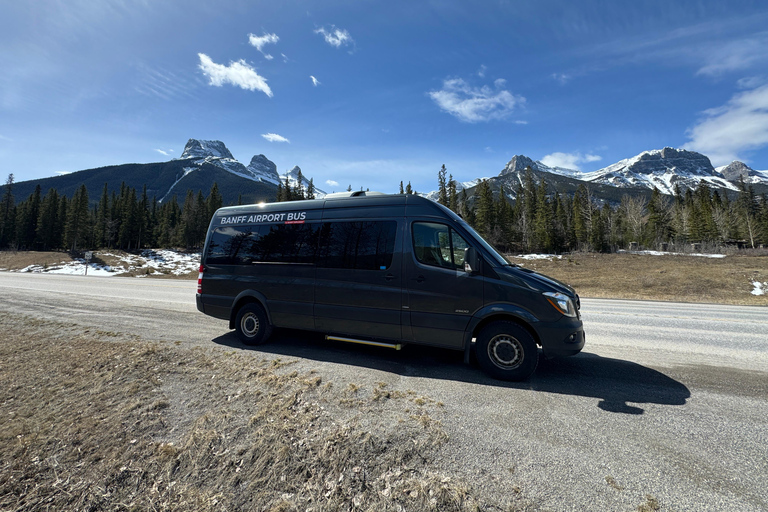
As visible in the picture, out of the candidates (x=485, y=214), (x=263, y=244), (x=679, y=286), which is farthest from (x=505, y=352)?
(x=485, y=214)

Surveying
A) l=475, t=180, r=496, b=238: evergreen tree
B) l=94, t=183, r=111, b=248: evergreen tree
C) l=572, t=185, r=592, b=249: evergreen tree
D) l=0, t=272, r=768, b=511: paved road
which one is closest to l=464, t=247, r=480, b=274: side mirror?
l=0, t=272, r=768, b=511: paved road

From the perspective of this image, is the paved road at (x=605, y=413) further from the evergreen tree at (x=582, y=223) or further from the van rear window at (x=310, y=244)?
the evergreen tree at (x=582, y=223)

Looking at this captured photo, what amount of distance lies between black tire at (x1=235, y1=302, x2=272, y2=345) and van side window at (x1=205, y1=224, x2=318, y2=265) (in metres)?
1.04

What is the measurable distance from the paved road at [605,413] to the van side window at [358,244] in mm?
1755

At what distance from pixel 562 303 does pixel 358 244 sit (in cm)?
347

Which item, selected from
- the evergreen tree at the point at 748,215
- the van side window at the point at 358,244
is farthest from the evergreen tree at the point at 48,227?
the evergreen tree at the point at 748,215


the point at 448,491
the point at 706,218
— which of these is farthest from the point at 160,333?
the point at 706,218

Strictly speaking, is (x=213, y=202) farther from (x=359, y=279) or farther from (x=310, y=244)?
(x=359, y=279)

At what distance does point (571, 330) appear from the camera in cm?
448

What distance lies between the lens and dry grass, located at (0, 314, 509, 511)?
2518mm

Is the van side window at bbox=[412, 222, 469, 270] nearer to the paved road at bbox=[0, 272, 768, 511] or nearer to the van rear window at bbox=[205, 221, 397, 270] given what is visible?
the van rear window at bbox=[205, 221, 397, 270]

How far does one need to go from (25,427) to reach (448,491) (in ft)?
15.7

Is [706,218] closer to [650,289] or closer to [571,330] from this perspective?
[650,289]

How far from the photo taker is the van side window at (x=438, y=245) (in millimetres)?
5020
